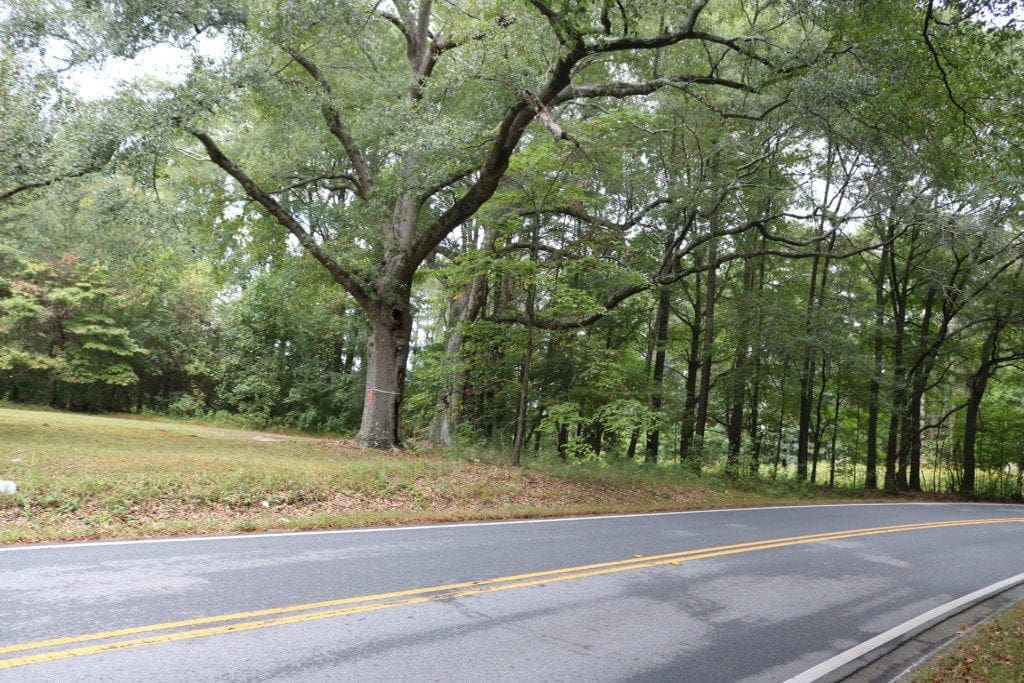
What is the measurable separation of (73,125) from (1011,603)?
15594mm

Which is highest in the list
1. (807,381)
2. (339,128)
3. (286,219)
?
(339,128)

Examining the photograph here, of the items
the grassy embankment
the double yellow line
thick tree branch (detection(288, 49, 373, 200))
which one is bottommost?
the double yellow line

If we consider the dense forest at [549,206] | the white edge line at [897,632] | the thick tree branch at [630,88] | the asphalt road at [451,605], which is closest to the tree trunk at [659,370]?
the dense forest at [549,206]

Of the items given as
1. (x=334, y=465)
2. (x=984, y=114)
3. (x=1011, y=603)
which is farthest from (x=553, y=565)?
(x=984, y=114)

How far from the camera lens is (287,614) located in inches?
198

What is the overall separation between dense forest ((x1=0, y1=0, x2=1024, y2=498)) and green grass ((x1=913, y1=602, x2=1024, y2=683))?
5.63 meters

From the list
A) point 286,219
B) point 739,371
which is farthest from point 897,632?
point 739,371

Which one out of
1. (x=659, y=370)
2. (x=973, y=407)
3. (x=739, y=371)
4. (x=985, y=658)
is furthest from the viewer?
(x=973, y=407)

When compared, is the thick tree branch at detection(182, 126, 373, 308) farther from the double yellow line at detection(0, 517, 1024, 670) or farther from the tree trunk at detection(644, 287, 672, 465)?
the double yellow line at detection(0, 517, 1024, 670)

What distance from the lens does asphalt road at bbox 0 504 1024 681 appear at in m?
4.25

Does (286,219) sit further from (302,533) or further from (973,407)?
(973,407)

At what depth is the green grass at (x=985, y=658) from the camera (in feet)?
16.1

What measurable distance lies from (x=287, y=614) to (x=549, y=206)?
11899mm

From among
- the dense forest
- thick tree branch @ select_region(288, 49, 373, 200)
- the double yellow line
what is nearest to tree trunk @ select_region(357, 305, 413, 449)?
the dense forest
